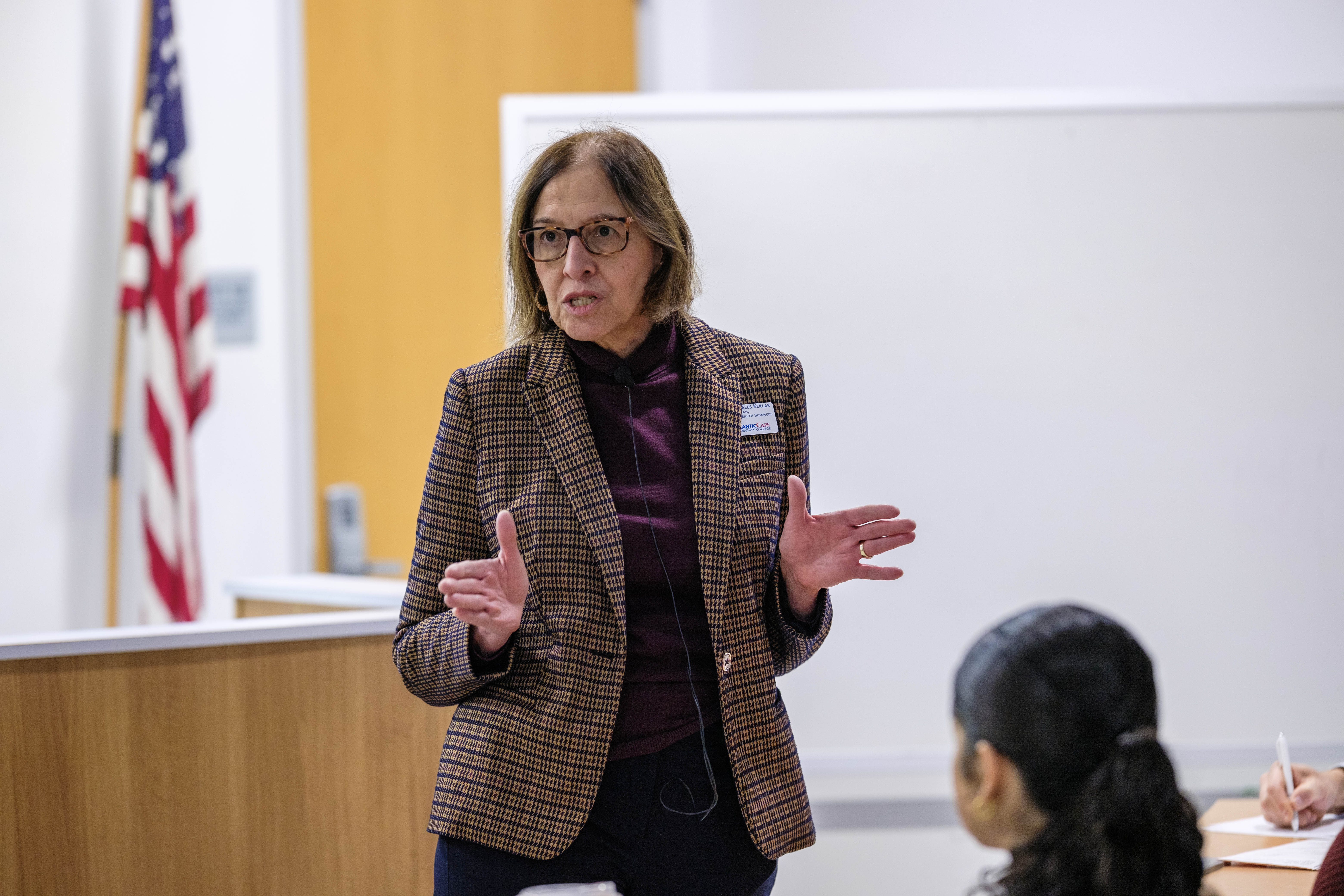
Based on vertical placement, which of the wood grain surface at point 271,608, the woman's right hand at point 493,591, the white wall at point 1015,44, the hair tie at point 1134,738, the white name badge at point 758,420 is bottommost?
the wood grain surface at point 271,608

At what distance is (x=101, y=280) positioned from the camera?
3.61 m

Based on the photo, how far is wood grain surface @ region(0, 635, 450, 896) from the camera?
6.99ft

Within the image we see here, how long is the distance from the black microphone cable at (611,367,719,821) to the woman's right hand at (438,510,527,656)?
0.60ft

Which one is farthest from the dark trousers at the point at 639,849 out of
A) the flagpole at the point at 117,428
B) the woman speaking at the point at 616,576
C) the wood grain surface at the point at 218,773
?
the flagpole at the point at 117,428

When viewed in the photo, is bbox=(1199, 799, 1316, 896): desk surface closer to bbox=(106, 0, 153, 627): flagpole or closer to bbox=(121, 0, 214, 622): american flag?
bbox=(121, 0, 214, 622): american flag

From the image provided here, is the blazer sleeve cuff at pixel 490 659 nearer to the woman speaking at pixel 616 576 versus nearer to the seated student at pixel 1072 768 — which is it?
the woman speaking at pixel 616 576

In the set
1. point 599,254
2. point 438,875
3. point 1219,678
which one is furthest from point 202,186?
point 1219,678

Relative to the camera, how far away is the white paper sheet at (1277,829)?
1867 millimetres

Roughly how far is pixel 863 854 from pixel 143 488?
7.75ft

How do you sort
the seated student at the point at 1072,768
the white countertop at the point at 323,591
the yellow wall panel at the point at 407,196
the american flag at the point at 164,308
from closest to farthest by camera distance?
the seated student at the point at 1072,768, the white countertop at the point at 323,591, the american flag at the point at 164,308, the yellow wall panel at the point at 407,196

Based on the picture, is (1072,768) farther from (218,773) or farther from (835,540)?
(218,773)

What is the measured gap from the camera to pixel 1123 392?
121 inches

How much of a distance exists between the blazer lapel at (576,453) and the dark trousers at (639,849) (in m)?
0.19

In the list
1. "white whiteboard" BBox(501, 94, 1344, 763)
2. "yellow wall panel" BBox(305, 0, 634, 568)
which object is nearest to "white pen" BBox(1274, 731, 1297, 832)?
"white whiteboard" BBox(501, 94, 1344, 763)
